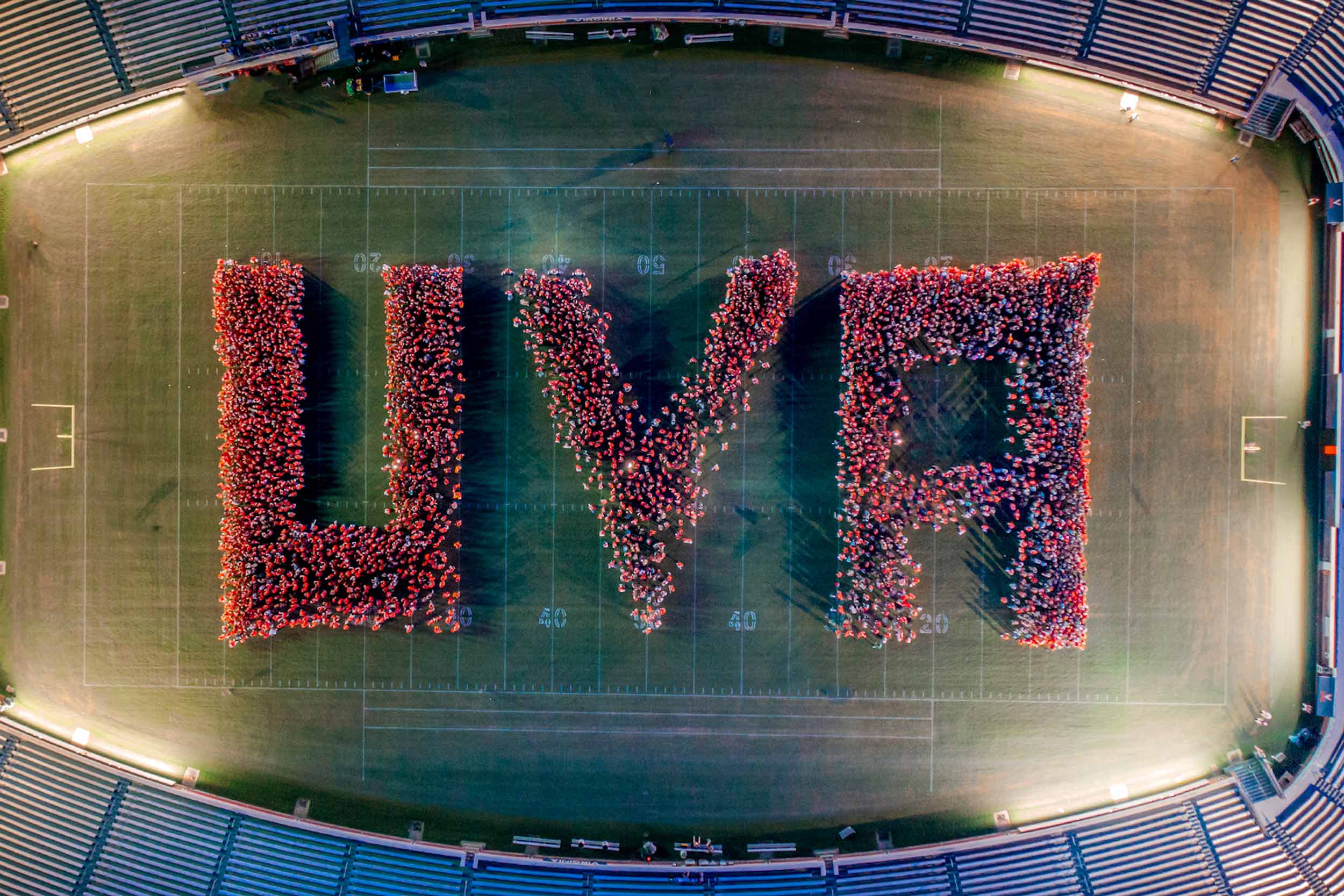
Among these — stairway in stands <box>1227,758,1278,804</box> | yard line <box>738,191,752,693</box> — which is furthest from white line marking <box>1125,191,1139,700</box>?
yard line <box>738,191,752,693</box>

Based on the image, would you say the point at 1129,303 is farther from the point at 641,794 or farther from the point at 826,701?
the point at 641,794

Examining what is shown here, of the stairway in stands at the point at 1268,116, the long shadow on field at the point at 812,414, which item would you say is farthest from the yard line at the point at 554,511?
the stairway in stands at the point at 1268,116

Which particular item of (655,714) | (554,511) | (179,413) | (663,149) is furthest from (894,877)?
(179,413)

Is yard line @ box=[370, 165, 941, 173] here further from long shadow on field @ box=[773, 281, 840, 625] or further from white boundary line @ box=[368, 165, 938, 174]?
long shadow on field @ box=[773, 281, 840, 625]

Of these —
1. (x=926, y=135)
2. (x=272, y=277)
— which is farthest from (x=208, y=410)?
(x=926, y=135)

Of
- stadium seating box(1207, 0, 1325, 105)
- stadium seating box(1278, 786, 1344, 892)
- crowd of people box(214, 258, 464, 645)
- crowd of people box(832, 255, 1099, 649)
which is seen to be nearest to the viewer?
stadium seating box(1207, 0, 1325, 105)

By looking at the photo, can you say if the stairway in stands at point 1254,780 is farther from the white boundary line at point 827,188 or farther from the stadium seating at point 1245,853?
the white boundary line at point 827,188
